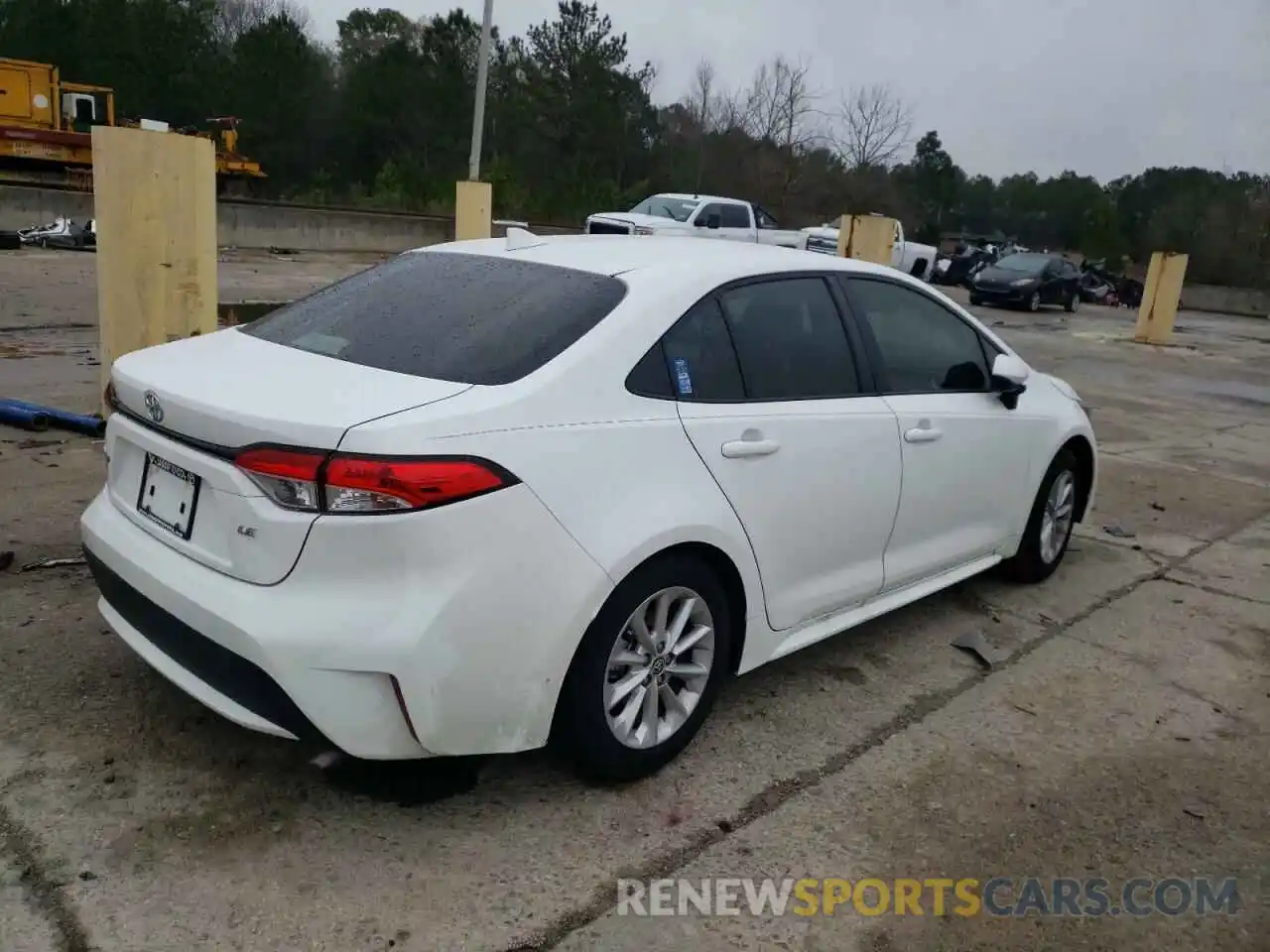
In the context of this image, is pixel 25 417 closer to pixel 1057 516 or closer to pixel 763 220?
pixel 1057 516

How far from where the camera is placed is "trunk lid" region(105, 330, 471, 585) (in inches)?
105

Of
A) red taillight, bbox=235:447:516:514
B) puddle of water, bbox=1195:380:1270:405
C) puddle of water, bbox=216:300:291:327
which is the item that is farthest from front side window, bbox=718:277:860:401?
puddle of water, bbox=1195:380:1270:405

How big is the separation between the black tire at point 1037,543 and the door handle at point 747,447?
2.20 m

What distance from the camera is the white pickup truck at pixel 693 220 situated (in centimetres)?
2117

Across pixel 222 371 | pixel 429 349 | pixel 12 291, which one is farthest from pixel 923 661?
pixel 12 291

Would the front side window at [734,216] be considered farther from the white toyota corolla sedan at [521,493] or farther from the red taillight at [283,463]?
the red taillight at [283,463]

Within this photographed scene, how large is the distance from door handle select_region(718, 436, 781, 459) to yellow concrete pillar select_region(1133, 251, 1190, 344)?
61.9ft

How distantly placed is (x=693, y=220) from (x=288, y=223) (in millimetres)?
10591

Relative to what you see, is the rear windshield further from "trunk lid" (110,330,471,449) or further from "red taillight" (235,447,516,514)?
"red taillight" (235,447,516,514)

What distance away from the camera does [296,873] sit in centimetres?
273

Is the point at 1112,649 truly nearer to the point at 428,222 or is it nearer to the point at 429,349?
the point at 429,349

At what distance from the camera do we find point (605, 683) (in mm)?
3045

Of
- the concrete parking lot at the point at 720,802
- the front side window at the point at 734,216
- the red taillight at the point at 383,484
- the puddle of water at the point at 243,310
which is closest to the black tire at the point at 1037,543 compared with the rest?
the concrete parking lot at the point at 720,802

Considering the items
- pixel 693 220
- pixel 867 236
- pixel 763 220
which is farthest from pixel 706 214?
pixel 867 236
